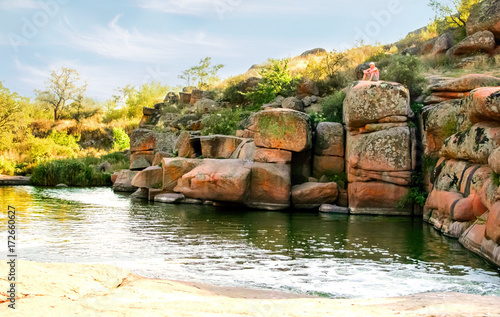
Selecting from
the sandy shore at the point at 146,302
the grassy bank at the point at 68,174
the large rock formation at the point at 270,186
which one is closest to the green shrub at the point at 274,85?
the grassy bank at the point at 68,174

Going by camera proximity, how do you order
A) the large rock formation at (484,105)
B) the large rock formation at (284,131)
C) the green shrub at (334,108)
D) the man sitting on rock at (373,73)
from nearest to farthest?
the large rock formation at (484,105), the large rock formation at (284,131), the man sitting on rock at (373,73), the green shrub at (334,108)

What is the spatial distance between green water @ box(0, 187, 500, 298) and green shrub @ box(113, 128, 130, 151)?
22.8 m

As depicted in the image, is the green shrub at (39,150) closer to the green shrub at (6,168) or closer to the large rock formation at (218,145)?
the green shrub at (6,168)

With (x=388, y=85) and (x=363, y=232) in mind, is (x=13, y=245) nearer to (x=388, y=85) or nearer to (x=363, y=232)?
(x=363, y=232)

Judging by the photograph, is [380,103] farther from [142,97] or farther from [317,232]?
[142,97]

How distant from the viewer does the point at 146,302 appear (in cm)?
388

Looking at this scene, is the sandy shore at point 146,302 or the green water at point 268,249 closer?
the sandy shore at point 146,302

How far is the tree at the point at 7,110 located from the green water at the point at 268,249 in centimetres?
2063

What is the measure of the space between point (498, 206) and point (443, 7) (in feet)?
84.4

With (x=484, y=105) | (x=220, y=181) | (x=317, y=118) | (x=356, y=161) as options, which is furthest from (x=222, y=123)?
(x=484, y=105)

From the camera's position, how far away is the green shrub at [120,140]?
37.5 m

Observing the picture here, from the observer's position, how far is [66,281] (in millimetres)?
4188

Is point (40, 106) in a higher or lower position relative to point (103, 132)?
higher

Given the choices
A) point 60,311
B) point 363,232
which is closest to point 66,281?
point 60,311
